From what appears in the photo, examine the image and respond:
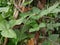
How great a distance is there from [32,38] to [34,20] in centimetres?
9

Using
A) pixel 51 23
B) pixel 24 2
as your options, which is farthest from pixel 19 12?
pixel 51 23

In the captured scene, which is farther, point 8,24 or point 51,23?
point 51,23

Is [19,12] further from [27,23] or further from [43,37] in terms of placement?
[43,37]

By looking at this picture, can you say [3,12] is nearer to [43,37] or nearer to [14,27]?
[14,27]

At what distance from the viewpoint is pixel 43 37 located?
2.56ft

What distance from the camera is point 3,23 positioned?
2.04 feet

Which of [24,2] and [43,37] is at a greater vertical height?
[24,2]

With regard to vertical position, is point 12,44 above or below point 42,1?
below

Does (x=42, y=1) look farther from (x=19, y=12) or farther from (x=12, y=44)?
(x=12, y=44)

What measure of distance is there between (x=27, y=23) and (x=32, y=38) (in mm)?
79

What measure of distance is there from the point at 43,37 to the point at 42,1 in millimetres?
170

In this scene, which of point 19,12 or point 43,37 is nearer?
point 19,12

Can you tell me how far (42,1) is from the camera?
69cm

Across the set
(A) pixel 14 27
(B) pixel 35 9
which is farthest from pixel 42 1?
(A) pixel 14 27
